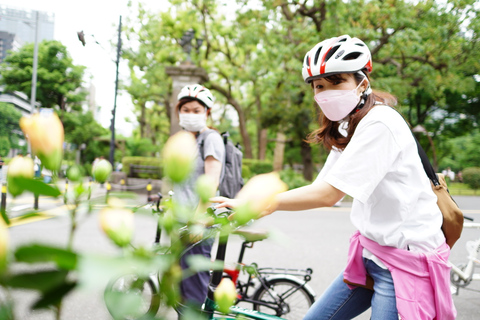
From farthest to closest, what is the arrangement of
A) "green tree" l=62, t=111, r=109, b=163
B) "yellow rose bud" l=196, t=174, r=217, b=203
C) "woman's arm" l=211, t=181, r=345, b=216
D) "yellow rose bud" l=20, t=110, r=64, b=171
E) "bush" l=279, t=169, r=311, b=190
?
"green tree" l=62, t=111, r=109, b=163, "bush" l=279, t=169, r=311, b=190, "woman's arm" l=211, t=181, r=345, b=216, "yellow rose bud" l=196, t=174, r=217, b=203, "yellow rose bud" l=20, t=110, r=64, b=171

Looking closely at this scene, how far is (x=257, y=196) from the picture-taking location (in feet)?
1.79

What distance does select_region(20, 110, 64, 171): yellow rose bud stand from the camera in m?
0.46

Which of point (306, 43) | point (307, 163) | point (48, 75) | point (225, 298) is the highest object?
point (306, 43)

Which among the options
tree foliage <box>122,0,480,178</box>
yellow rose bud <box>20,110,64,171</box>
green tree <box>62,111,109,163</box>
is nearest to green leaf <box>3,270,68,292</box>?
yellow rose bud <box>20,110,64,171</box>

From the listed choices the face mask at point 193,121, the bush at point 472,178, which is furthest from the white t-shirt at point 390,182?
the bush at point 472,178

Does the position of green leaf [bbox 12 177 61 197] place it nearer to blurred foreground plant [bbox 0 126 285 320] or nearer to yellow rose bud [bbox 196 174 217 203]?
blurred foreground plant [bbox 0 126 285 320]

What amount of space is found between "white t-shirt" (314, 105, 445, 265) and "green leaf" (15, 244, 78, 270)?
3.21ft

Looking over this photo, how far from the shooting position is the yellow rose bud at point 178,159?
0.48 meters

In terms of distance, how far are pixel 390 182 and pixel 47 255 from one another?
3.91ft

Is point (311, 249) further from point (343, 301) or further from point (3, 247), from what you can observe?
point (3, 247)

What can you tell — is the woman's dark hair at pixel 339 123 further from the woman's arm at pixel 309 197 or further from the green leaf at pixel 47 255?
the green leaf at pixel 47 255

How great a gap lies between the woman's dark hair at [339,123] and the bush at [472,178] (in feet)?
98.1

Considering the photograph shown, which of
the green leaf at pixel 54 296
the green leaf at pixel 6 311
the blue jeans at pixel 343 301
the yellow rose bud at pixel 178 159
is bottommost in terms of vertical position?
the blue jeans at pixel 343 301

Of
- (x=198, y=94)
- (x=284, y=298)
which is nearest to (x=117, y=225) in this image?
(x=198, y=94)
